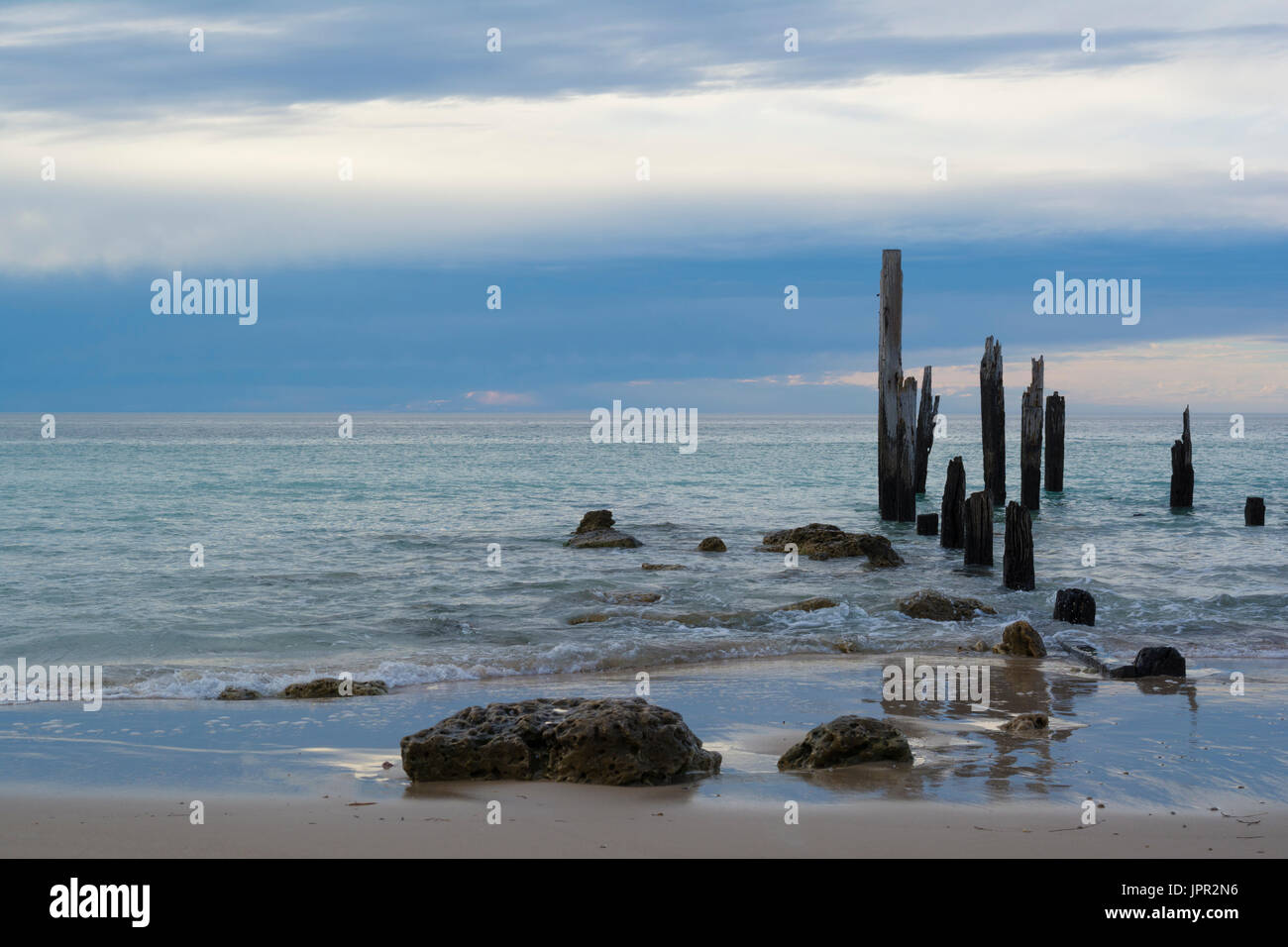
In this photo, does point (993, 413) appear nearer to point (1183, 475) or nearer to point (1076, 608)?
point (1183, 475)

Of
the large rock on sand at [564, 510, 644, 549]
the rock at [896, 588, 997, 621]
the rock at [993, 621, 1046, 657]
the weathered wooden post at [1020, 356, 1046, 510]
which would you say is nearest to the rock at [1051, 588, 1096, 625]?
the rock at [896, 588, 997, 621]

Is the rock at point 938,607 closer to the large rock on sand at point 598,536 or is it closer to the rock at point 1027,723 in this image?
the rock at point 1027,723

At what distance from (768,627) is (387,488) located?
91.5ft

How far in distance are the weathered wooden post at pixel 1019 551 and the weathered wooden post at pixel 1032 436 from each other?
13.1 metres

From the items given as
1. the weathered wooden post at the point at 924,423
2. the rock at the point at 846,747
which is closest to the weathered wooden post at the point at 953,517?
the weathered wooden post at the point at 924,423

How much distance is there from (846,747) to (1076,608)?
304 inches

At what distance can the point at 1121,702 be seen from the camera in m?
8.74

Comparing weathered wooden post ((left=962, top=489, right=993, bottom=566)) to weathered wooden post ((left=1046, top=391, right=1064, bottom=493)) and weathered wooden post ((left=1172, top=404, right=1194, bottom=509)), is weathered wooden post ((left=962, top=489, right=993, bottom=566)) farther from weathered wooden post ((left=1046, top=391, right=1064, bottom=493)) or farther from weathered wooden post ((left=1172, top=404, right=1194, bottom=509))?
weathered wooden post ((left=1046, top=391, right=1064, bottom=493))

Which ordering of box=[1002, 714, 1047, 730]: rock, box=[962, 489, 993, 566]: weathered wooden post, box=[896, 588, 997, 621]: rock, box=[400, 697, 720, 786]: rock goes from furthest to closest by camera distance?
1. box=[962, 489, 993, 566]: weathered wooden post
2. box=[896, 588, 997, 621]: rock
3. box=[1002, 714, 1047, 730]: rock
4. box=[400, 697, 720, 786]: rock

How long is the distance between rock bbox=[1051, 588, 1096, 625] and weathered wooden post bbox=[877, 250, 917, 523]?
8.42 meters

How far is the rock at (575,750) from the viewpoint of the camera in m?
6.36

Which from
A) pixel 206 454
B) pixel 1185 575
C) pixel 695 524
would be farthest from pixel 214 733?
pixel 206 454

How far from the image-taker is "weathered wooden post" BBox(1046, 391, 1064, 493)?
32844 millimetres

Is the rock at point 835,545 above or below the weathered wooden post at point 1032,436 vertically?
below
